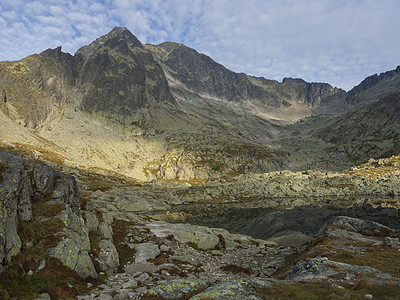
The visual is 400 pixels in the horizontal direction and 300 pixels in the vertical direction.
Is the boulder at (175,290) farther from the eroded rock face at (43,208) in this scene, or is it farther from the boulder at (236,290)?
the eroded rock face at (43,208)

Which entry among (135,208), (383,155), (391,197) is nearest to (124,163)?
(135,208)

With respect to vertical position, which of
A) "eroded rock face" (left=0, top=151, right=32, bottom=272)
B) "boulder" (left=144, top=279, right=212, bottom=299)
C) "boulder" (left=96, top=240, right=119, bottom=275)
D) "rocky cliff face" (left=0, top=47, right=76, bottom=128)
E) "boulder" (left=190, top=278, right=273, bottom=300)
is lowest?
"boulder" (left=96, top=240, right=119, bottom=275)

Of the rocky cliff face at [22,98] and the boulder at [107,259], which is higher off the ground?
the rocky cliff face at [22,98]

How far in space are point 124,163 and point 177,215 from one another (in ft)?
380

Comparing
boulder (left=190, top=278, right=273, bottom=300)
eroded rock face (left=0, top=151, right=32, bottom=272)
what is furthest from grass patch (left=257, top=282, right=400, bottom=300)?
eroded rock face (left=0, top=151, right=32, bottom=272)

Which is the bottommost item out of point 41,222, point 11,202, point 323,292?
point 323,292

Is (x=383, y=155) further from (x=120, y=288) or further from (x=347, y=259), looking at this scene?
(x=120, y=288)

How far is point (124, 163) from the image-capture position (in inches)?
7042

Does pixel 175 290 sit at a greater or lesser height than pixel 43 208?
lesser

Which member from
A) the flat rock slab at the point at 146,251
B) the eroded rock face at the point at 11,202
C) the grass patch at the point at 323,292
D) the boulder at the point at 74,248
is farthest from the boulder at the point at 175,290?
the flat rock slab at the point at 146,251

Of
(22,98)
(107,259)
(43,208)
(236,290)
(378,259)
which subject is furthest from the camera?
(22,98)

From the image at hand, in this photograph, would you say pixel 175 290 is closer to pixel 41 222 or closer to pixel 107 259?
pixel 107 259

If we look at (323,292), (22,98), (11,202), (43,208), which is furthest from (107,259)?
(22,98)

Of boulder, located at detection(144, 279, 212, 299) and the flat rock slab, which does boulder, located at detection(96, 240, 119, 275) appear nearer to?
the flat rock slab
